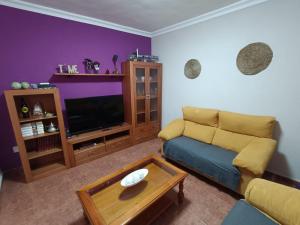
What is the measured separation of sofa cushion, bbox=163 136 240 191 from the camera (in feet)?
5.84

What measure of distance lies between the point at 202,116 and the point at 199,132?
0.29 m

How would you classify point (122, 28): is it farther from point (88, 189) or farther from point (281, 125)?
point (281, 125)

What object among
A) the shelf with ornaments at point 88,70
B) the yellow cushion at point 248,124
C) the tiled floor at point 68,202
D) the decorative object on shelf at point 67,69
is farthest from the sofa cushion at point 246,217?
the decorative object on shelf at point 67,69

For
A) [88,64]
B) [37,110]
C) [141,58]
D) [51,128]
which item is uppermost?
[141,58]

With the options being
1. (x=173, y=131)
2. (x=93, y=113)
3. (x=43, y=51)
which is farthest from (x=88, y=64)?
(x=173, y=131)

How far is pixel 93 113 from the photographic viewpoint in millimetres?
2701

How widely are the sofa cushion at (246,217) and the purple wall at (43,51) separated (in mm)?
2756

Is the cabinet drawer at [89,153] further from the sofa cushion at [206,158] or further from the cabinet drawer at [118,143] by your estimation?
the sofa cushion at [206,158]

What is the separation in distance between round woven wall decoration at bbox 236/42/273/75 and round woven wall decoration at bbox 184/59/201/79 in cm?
71

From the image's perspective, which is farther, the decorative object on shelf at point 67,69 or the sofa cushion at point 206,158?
the decorative object on shelf at point 67,69

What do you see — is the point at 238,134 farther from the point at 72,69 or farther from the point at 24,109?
the point at 24,109

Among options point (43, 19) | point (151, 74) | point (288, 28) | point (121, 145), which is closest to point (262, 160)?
point (288, 28)

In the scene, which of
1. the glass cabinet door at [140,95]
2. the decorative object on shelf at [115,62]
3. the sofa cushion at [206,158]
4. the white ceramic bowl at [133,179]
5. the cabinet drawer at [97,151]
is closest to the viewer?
the white ceramic bowl at [133,179]

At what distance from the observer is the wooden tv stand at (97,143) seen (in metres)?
2.49
